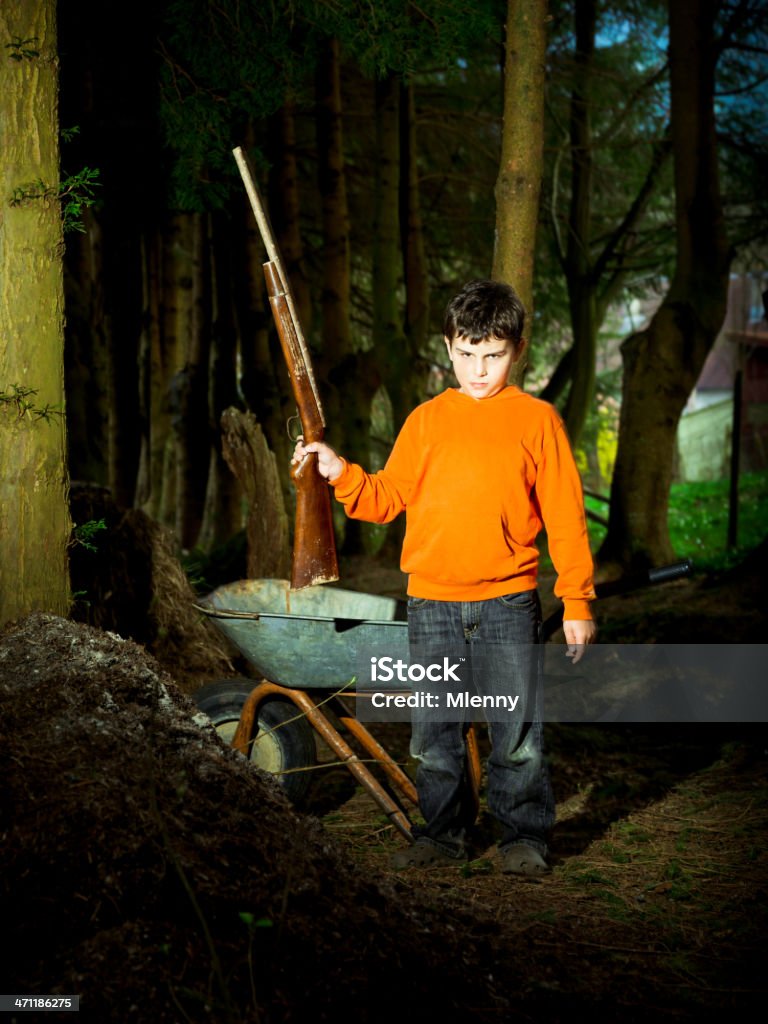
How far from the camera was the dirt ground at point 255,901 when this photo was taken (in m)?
2.34

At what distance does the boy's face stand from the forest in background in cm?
151

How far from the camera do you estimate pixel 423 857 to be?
3.55 metres

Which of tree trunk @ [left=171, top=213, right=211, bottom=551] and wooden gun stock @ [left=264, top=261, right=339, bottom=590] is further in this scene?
tree trunk @ [left=171, top=213, right=211, bottom=551]

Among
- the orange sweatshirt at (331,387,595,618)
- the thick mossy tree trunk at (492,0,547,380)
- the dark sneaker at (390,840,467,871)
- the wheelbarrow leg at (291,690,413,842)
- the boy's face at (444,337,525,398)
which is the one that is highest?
the thick mossy tree trunk at (492,0,547,380)

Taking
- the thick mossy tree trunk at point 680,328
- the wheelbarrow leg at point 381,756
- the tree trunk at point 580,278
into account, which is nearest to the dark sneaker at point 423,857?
the wheelbarrow leg at point 381,756

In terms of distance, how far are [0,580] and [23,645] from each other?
367 millimetres

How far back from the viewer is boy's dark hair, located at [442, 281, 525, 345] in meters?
3.26

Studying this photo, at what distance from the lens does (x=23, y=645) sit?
128 inches

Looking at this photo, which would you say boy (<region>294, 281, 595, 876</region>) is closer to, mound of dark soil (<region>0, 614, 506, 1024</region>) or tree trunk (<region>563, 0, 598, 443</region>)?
mound of dark soil (<region>0, 614, 506, 1024</region>)

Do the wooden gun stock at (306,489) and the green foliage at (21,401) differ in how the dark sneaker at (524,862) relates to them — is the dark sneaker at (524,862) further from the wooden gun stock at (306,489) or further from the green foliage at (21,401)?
the green foliage at (21,401)

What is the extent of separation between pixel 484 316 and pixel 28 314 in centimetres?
154

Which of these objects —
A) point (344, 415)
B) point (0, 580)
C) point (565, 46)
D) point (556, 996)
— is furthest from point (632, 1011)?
point (565, 46)

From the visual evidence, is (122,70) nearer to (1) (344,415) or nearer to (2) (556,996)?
(1) (344,415)

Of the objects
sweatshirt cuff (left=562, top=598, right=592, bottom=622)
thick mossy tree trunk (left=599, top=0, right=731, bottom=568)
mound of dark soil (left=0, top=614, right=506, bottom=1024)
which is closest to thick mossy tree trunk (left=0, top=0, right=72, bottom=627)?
mound of dark soil (left=0, top=614, right=506, bottom=1024)
